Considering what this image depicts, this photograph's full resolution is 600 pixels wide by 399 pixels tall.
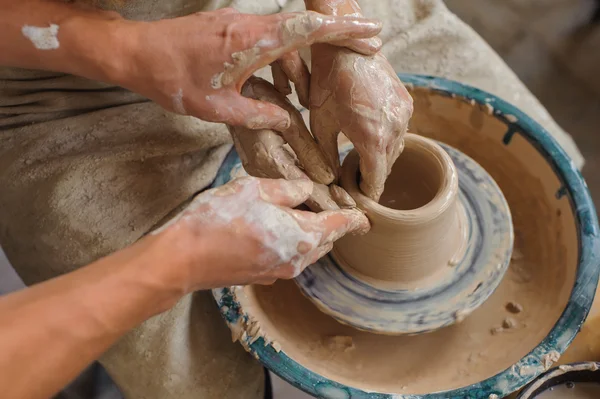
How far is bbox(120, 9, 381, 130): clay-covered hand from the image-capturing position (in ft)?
2.93

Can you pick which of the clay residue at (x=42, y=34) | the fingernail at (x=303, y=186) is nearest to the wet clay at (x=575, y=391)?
the fingernail at (x=303, y=186)

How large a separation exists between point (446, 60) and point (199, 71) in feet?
2.98

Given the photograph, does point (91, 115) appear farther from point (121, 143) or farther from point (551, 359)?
point (551, 359)

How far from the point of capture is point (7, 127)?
1236mm

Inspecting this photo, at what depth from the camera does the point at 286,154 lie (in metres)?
1.05

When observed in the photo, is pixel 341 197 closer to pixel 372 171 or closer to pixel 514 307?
pixel 372 171

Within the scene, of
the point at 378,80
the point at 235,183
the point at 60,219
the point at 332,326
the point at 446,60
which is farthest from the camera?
the point at 446,60

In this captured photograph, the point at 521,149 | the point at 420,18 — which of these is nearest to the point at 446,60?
the point at 420,18

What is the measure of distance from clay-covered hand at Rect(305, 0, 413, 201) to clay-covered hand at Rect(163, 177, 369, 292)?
0.17m

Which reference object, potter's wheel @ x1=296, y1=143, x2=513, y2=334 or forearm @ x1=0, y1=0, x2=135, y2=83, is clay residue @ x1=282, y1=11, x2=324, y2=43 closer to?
forearm @ x1=0, y1=0, x2=135, y2=83

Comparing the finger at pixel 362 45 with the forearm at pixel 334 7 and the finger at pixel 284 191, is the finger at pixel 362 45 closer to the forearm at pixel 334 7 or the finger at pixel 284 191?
the forearm at pixel 334 7

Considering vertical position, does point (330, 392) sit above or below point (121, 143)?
below

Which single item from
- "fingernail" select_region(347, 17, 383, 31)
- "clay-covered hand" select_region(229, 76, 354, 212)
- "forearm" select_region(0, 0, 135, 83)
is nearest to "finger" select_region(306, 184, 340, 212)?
"clay-covered hand" select_region(229, 76, 354, 212)

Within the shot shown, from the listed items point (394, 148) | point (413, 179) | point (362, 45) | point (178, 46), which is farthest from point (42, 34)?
point (413, 179)
